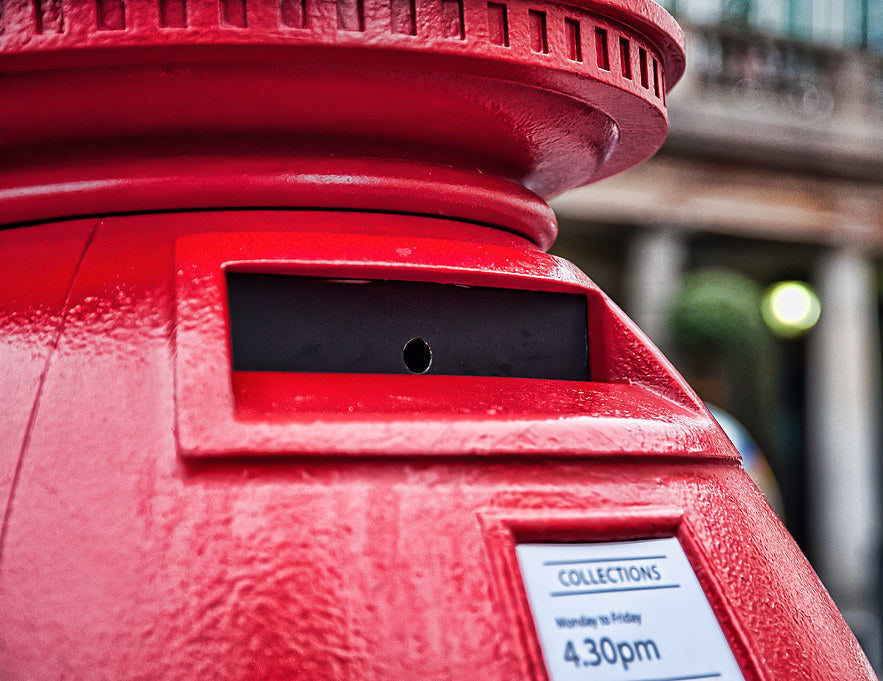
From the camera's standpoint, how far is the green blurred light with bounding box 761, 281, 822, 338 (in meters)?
10.3

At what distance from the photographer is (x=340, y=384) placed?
33.7 inches

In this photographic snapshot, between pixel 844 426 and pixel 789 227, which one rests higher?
pixel 789 227

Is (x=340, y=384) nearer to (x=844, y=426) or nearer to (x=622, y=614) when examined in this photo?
(x=622, y=614)

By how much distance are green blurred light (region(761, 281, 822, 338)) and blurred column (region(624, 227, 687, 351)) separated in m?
1.33

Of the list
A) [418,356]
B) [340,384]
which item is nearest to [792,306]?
[418,356]

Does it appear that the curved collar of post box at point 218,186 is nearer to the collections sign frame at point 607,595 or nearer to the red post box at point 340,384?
the red post box at point 340,384

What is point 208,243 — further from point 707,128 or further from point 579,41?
point 707,128

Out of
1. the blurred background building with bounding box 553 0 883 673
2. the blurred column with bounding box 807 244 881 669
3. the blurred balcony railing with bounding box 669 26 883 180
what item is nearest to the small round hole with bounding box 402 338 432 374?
the blurred background building with bounding box 553 0 883 673

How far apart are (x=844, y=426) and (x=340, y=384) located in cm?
1031

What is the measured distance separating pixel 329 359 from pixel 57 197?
0.27 meters

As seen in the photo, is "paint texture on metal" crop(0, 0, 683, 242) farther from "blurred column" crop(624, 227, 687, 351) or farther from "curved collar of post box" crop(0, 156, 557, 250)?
"blurred column" crop(624, 227, 687, 351)

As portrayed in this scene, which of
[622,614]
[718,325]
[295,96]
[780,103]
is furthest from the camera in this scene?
[780,103]

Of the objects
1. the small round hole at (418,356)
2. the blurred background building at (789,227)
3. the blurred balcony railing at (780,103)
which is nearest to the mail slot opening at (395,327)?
the small round hole at (418,356)

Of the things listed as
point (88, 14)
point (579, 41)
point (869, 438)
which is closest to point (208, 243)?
point (88, 14)
